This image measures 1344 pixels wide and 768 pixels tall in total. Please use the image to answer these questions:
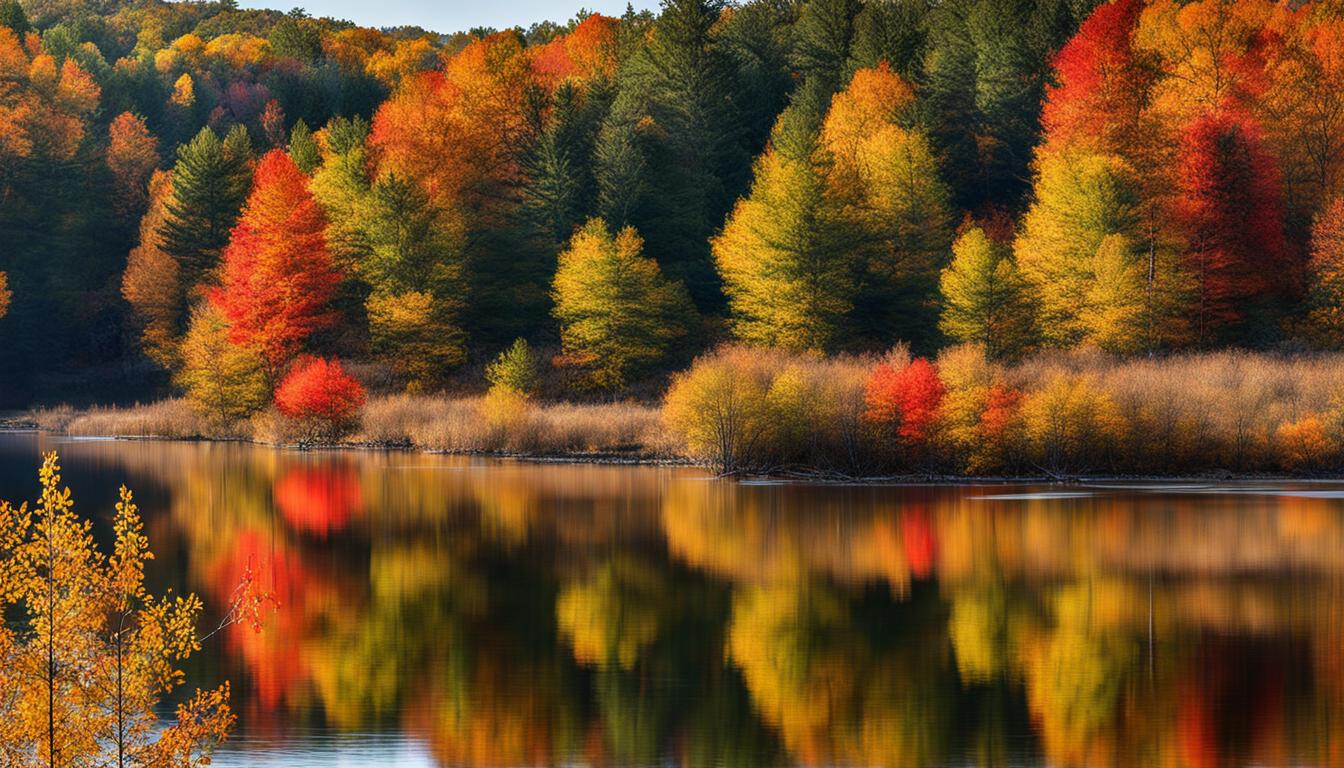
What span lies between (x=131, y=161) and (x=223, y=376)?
1505 inches

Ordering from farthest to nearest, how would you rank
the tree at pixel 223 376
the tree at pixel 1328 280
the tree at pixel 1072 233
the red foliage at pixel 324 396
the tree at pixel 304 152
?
1. the tree at pixel 304 152
2. the tree at pixel 223 376
3. the red foliage at pixel 324 396
4. the tree at pixel 1072 233
5. the tree at pixel 1328 280

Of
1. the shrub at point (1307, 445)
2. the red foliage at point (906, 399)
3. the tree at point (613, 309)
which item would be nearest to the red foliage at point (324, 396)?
the tree at point (613, 309)

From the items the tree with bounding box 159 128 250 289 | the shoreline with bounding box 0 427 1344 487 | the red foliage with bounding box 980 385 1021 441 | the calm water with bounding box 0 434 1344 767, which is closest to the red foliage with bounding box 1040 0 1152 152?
the red foliage with bounding box 980 385 1021 441

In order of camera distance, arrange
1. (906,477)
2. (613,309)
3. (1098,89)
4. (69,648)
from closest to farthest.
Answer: (69,648) → (906,477) → (613,309) → (1098,89)

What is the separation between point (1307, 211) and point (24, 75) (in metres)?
78.3

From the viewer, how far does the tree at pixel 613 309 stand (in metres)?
70.9

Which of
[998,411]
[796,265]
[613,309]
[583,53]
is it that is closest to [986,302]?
[796,265]

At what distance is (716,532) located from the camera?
117ft

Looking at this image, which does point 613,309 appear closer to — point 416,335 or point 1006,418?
point 416,335

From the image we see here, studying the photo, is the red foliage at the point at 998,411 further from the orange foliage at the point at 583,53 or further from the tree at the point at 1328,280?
the orange foliage at the point at 583,53

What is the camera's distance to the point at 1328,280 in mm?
64062

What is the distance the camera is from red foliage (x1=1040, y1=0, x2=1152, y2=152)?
72688mm

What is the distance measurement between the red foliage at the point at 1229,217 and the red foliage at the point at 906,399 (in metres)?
22.8

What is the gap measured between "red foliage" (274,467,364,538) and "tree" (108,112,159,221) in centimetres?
5614
